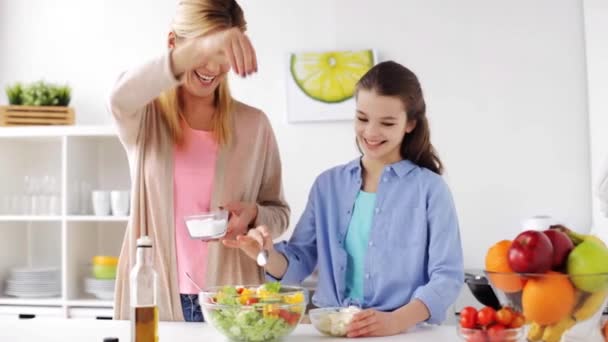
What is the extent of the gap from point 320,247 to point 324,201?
12cm

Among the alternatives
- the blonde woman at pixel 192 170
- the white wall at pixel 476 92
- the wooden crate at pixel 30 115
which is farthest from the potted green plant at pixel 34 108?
the blonde woman at pixel 192 170

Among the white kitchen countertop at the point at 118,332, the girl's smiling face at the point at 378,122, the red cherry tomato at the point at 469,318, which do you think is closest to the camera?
the red cherry tomato at the point at 469,318

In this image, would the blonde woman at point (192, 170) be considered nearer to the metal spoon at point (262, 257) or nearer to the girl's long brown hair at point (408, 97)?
the metal spoon at point (262, 257)

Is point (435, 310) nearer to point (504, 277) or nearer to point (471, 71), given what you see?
point (504, 277)

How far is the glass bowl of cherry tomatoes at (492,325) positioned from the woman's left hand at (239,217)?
0.66 meters

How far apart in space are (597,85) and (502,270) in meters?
2.42

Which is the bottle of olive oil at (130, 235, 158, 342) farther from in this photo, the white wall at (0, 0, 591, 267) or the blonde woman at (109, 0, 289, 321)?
the white wall at (0, 0, 591, 267)

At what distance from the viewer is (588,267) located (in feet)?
4.08

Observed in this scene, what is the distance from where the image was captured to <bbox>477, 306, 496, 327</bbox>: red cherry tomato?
132 centimetres

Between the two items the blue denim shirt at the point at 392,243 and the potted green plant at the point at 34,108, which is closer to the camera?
the blue denim shirt at the point at 392,243

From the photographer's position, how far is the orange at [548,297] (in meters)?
1.24

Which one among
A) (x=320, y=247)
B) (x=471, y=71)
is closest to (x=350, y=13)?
(x=471, y=71)

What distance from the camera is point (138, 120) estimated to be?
189 centimetres

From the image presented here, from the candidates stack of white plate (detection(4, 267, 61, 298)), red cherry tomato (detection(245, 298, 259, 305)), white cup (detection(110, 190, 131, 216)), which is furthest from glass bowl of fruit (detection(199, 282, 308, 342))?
stack of white plate (detection(4, 267, 61, 298))
